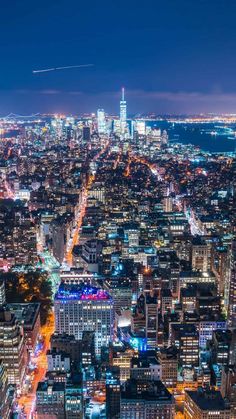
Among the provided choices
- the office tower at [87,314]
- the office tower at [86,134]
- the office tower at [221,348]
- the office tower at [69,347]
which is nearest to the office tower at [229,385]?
the office tower at [221,348]

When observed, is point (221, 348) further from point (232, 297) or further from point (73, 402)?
point (73, 402)

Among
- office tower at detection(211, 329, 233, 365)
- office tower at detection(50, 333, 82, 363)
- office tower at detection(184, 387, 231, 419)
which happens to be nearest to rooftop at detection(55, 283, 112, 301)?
office tower at detection(50, 333, 82, 363)

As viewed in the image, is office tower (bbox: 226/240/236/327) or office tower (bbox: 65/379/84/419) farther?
office tower (bbox: 226/240/236/327)

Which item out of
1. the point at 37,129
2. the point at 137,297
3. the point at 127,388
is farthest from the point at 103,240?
the point at 37,129

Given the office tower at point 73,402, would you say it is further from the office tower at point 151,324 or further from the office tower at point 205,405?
the office tower at point 151,324

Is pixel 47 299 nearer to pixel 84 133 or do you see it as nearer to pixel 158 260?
pixel 158 260

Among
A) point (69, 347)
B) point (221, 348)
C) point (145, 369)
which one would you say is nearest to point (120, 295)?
point (69, 347)

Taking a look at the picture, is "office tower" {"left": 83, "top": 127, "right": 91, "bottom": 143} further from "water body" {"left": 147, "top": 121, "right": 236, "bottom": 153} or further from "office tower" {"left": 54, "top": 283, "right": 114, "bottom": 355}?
"office tower" {"left": 54, "top": 283, "right": 114, "bottom": 355}

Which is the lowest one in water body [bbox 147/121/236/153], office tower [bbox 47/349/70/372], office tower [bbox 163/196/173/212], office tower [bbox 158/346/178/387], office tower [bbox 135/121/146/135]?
office tower [bbox 158/346/178/387]
